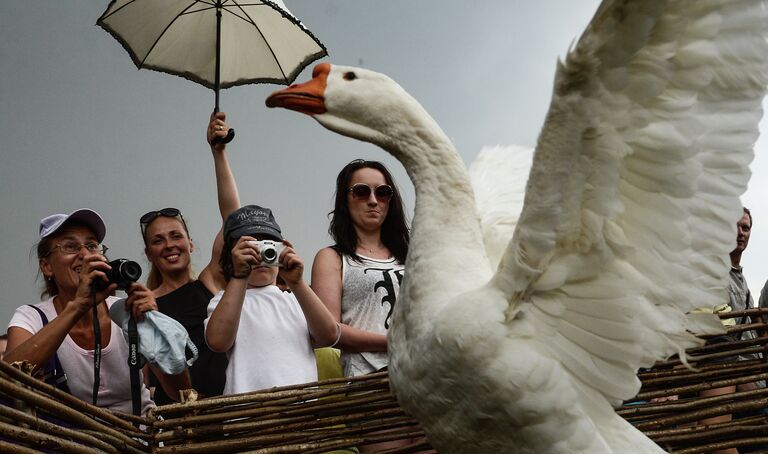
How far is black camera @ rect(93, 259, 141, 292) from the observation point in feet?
7.06

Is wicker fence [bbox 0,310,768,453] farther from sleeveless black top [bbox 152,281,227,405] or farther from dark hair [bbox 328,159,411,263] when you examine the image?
dark hair [bbox 328,159,411,263]

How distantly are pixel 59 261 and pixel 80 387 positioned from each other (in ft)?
1.34

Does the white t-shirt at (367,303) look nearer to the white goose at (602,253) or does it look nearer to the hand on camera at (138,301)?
the hand on camera at (138,301)

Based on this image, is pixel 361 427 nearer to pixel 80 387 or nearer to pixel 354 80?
pixel 80 387

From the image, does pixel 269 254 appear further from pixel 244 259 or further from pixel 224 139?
pixel 224 139

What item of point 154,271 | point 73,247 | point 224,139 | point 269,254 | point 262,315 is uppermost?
point 224,139

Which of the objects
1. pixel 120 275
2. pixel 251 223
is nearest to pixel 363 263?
pixel 251 223

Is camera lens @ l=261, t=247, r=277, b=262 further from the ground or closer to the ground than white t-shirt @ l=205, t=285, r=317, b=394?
further from the ground

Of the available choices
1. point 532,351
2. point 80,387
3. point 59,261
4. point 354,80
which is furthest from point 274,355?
point 532,351

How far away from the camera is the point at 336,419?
2.17 m

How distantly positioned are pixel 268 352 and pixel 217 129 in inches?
33.4

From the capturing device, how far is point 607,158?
142cm

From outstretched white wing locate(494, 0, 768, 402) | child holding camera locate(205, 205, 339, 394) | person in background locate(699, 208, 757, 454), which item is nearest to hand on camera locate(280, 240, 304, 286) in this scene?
child holding camera locate(205, 205, 339, 394)

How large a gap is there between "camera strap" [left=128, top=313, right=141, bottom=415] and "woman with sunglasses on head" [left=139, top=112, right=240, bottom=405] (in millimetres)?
412
